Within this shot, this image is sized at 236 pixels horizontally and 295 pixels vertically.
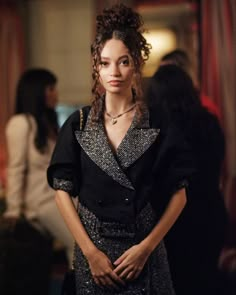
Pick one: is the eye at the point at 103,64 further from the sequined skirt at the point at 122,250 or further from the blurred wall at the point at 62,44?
the blurred wall at the point at 62,44

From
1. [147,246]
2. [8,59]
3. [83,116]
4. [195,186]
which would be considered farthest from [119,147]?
[8,59]

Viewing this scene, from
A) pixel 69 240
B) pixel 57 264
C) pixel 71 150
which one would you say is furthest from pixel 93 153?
pixel 57 264

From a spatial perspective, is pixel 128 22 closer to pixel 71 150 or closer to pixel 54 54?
pixel 71 150

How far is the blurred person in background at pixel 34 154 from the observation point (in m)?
2.80

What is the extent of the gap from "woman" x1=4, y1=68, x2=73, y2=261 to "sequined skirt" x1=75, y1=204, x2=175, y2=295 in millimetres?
1279

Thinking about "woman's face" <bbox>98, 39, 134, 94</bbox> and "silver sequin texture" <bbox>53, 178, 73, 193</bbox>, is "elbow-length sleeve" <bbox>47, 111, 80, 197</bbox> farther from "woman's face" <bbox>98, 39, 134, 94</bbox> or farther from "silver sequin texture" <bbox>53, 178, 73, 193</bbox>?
"woman's face" <bbox>98, 39, 134, 94</bbox>

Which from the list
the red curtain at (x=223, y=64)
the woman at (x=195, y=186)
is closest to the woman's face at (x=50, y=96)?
the woman at (x=195, y=186)

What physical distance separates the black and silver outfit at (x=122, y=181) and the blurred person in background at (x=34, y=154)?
1.21 meters

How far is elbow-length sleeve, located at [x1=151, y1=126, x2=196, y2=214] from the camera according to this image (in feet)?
5.14

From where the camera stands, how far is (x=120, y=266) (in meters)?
1.50

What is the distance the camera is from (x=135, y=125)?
1.56m

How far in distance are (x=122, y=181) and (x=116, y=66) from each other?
306 mm

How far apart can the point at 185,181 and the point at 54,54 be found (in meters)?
3.54

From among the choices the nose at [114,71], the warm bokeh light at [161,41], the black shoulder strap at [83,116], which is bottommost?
the black shoulder strap at [83,116]
